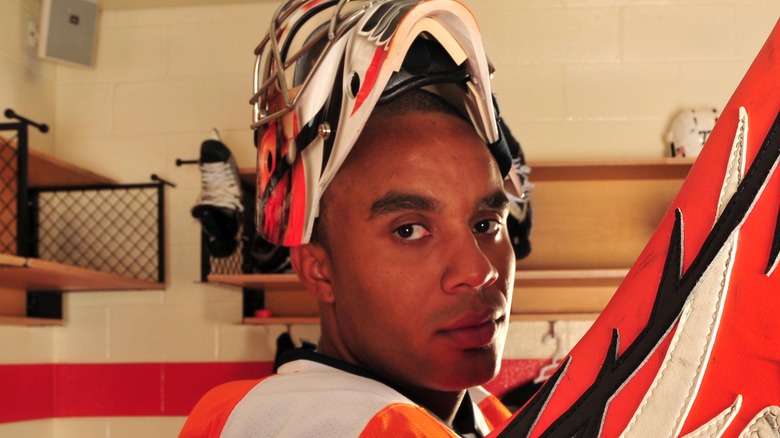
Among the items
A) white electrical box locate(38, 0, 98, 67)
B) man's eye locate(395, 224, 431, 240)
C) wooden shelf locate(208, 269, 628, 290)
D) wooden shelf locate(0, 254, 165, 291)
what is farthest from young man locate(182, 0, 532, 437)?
white electrical box locate(38, 0, 98, 67)

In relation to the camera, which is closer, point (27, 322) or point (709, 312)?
point (709, 312)

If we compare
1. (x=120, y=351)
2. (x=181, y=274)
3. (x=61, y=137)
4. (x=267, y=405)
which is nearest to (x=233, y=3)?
(x=61, y=137)

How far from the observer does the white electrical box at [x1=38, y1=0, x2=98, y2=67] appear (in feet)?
11.0

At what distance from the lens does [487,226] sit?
25.2 inches

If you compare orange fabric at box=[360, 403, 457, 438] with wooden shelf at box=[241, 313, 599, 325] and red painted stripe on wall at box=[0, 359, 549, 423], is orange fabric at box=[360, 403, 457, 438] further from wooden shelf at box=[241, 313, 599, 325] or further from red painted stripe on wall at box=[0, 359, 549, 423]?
red painted stripe on wall at box=[0, 359, 549, 423]

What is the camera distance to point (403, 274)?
1.99 feet

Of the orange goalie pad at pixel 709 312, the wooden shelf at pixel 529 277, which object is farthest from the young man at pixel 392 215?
the wooden shelf at pixel 529 277

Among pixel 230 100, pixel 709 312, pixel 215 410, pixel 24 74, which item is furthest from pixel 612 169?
pixel 709 312

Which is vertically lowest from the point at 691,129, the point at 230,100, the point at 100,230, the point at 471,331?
the point at 471,331

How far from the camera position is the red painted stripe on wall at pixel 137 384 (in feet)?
11.4

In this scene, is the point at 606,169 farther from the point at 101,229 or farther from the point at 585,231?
the point at 101,229

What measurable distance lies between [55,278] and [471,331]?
2689mm

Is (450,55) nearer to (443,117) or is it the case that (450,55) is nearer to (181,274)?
(443,117)

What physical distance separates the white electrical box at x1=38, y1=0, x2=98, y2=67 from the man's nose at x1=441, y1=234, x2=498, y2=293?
126 inches
